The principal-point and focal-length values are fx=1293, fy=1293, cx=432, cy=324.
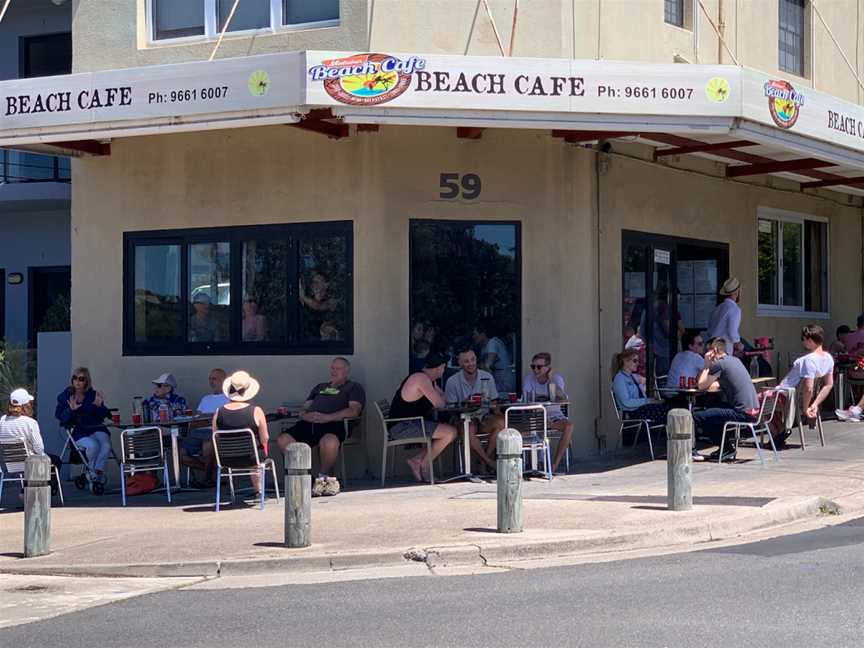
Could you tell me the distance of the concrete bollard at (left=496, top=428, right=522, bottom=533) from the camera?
10.6 meters

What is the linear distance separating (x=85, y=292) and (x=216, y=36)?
3684mm

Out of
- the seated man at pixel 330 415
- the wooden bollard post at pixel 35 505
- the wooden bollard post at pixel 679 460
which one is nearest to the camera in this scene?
the wooden bollard post at pixel 35 505

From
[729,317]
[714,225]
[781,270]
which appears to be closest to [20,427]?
[729,317]

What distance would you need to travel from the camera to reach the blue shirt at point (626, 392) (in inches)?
603

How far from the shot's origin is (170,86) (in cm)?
1331

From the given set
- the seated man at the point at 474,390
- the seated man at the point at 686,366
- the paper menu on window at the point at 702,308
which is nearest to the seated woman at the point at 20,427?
the seated man at the point at 474,390

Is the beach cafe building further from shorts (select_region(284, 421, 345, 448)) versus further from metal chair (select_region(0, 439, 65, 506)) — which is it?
metal chair (select_region(0, 439, 65, 506))

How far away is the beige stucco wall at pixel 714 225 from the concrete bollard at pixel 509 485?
207 inches

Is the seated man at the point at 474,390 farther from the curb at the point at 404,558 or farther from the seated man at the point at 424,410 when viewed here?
the curb at the point at 404,558

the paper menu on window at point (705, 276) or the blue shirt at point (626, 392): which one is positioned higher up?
the paper menu on window at point (705, 276)

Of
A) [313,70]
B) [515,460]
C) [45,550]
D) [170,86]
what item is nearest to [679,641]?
[515,460]

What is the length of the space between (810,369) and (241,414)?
737cm

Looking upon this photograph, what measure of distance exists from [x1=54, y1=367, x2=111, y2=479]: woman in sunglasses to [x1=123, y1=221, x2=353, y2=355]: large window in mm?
1187

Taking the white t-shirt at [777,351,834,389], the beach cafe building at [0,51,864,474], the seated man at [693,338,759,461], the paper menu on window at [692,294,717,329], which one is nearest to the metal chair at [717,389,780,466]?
the seated man at [693,338,759,461]
